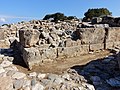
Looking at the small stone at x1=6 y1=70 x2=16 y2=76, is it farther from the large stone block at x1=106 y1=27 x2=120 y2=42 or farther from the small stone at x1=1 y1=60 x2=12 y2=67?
the large stone block at x1=106 y1=27 x2=120 y2=42

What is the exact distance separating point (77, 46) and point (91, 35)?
87cm

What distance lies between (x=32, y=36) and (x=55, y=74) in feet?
6.10

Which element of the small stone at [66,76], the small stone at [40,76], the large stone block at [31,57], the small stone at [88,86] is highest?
the large stone block at [31,57]

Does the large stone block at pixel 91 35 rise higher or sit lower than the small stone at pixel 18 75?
higher

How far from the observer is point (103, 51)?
31.5 feet

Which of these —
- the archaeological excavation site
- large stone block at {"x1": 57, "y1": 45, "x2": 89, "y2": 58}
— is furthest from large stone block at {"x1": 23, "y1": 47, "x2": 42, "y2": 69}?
large stone block at {"x1": 57, "y1": 45, "x2": 89, "y2": 58}

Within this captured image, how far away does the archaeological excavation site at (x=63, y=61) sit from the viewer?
21.0 ft

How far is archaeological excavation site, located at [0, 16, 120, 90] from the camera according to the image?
6.39 meters

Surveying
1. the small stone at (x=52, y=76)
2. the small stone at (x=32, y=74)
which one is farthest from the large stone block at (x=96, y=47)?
the small stone at (x=32, y=74)

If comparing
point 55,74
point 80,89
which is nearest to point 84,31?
point 55,74

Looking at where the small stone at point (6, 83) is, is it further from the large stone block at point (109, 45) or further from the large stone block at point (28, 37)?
the large stone block at point (109, 45)

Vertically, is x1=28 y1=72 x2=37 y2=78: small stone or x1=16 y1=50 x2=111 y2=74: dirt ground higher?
x1=16 y1=50 x2=111 y2=74: dirt ground

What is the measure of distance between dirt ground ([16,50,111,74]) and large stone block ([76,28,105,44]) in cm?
60

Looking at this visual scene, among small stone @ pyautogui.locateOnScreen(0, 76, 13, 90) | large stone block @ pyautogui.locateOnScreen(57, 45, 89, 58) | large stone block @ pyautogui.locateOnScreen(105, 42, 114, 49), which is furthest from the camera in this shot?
large stone block @ pyautogui.locateOnScreen(105, 42, 114, 49)
